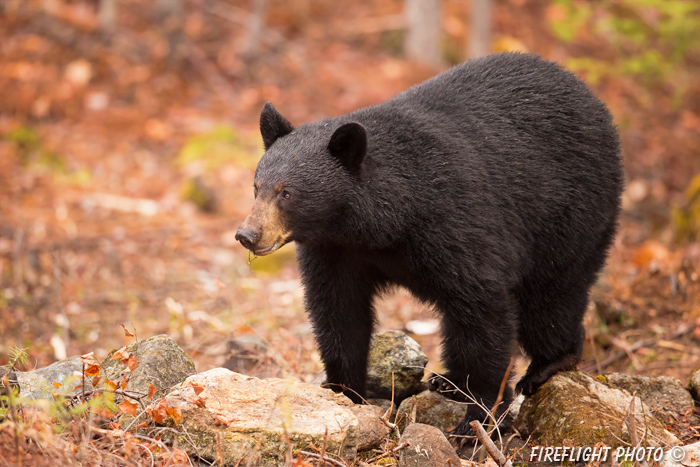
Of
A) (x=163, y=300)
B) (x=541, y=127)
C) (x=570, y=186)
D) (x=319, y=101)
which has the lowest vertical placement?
(x=163, y=300)

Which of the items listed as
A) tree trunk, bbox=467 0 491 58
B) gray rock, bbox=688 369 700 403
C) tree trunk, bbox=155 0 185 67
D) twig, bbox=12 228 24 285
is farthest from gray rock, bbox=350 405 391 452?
tree trunk, bbox=155 0 185 67

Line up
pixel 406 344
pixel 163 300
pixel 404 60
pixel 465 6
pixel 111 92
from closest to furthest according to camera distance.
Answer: pixel 406 344 < pixel 163 300 < pixel 111 92 < pixel 404 60 < pixel 465 6

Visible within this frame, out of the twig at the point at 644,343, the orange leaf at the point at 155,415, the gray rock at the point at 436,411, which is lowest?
the twig at the point at 644,343

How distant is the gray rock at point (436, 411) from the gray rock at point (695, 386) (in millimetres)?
1611

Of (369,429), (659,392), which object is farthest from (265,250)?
(659,392)

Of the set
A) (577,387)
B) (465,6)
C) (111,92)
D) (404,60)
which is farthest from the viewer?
(465,6)

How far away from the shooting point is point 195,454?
3.53 metres

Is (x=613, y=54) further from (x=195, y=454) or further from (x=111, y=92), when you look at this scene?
(x=195, y=454)

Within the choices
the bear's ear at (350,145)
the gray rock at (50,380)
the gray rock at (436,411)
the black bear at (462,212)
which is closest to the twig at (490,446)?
the black bear at (462,212)

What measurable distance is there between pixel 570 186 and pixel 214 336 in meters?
4.03

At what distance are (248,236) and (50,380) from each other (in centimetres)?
155

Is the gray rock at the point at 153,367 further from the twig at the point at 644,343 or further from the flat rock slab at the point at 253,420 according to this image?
the twig at the point at 644,343

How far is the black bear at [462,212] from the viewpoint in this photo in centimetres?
397

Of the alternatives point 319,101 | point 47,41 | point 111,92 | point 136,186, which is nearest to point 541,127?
point 136,186
